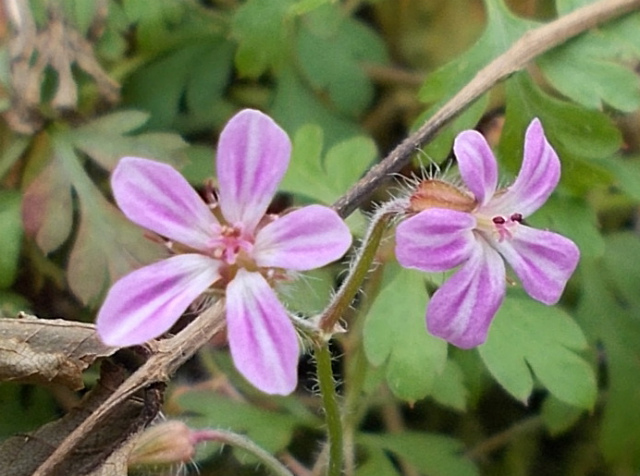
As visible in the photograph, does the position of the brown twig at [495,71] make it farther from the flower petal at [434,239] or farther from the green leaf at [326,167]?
the flower petal at [434,239]

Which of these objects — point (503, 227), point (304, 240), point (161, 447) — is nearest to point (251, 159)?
point (304, 240)

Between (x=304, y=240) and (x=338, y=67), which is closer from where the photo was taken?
(x=304, y=240)

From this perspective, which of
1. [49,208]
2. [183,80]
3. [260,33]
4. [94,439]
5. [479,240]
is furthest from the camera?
[183,80]

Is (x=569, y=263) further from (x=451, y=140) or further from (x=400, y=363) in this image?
(x=451, y=140)

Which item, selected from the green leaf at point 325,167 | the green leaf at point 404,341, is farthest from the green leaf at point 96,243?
the green leaf at point 404,341

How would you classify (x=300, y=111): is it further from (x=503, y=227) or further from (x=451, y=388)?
(x=503, y=227)

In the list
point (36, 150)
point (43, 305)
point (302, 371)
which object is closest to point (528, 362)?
point (302, 371)

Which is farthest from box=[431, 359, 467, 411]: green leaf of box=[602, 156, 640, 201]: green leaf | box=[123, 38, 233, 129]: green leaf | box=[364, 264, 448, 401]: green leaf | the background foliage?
box=[123, 38, 233, 129]: green leaf
